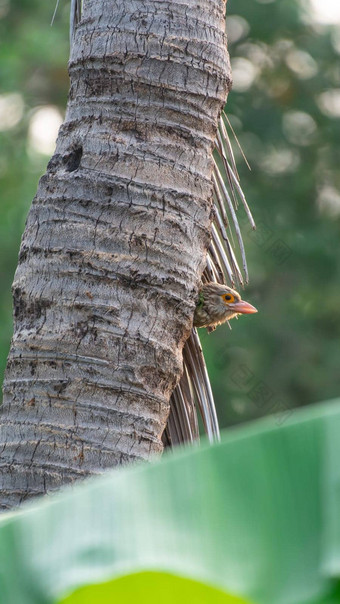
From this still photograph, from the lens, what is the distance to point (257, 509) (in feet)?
3.38

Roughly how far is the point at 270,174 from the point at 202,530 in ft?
42.3

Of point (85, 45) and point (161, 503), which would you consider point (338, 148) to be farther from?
point (161, 503)

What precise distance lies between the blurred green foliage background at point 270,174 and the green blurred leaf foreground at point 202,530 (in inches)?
354

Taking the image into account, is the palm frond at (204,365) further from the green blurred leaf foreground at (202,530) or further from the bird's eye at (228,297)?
the green blurred leaf foreground at (202,530)

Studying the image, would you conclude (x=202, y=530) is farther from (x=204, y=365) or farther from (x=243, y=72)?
(x=243, y=72)

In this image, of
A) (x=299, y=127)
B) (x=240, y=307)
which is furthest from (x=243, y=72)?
(x=240, y=307)

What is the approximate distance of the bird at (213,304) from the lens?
8.71 feet

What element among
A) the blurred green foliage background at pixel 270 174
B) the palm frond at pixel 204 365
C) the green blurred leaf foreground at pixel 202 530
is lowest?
the green blurred leaf foreground at pixel 202 530

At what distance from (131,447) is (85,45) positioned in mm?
1126

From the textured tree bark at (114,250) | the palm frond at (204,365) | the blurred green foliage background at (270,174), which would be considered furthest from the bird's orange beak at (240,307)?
the blurred green foliage background at (270,174)

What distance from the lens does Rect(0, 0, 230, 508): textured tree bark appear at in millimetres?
2168

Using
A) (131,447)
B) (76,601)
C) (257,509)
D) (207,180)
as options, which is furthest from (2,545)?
(207,180)

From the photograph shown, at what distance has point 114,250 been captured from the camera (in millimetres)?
2213

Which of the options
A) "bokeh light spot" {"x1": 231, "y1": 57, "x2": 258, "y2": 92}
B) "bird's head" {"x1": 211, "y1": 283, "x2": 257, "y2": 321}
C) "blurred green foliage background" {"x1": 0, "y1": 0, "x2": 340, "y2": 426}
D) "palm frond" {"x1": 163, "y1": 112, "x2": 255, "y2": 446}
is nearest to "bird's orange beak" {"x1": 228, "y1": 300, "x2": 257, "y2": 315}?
"bird's head" {"x1": 211, "y1": 283, "x2": 257, "y2": 321}
